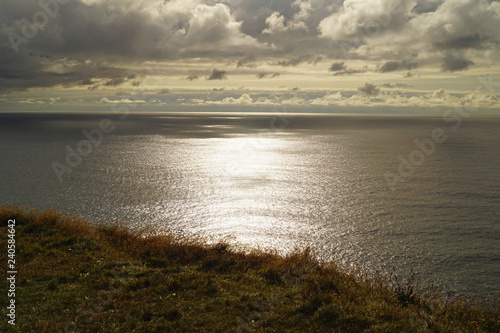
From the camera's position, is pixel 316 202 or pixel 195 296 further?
pixel 316 202

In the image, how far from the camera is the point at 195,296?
1326 centimetres

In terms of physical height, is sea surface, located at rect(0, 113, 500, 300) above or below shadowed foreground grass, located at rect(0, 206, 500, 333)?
below

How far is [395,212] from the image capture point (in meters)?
Answer: 46.3

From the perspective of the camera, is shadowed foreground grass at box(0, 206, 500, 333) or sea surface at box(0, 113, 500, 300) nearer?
shadowed foreground grass at box(0, 206, 500, 333)

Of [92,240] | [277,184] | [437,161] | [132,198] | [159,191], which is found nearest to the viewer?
[92,240]

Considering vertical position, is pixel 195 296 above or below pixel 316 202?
above

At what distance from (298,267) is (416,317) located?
6.74 m

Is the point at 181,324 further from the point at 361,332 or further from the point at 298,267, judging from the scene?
the point at 298,267

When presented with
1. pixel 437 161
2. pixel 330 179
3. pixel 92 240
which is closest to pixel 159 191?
pixel 330 179

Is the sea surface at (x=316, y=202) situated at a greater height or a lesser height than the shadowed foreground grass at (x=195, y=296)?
lesser

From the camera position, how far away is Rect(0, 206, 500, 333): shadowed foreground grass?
1132 centimetres

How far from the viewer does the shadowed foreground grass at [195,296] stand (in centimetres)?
1132

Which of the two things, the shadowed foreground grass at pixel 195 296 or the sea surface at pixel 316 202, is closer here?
the shadowed foreground grass at pixel 195 296

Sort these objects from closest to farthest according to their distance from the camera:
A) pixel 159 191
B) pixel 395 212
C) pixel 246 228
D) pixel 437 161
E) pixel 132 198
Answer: pixel 246 228 → pixel 395 212 → pixel 132 198 → pixel 159 191 → pixel 437 161
